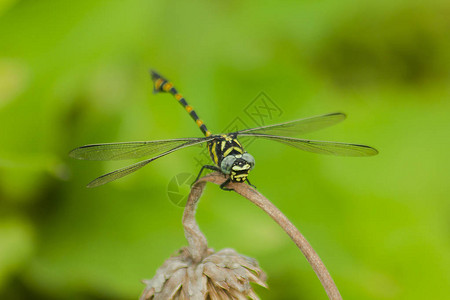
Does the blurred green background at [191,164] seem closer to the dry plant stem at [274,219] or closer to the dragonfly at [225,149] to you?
the dragonfly at [225,149]

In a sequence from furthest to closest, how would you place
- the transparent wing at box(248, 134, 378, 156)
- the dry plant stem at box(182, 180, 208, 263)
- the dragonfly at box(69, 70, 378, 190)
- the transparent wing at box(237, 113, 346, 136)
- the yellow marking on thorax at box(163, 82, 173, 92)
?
A: the yellow marking on thorax at box(163, 82, 173, 92) → the transparent wing at box(237, 113, 346, 136) → the transparent wing at box(248, 134, 378, 156) → the dragonfly at box(69, 70, 378, 190) → the dry plant stem at box(182, 180, 208, 263)

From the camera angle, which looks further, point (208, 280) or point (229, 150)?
point (229, 150)

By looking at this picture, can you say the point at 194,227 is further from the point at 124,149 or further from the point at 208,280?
the point at 124,149

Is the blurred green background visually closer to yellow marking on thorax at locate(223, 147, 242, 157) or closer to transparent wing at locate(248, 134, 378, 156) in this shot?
transparent wing at locate(248, 134, 378, 156)

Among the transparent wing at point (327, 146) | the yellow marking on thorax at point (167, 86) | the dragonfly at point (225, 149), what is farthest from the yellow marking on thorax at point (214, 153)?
the yellow marking on thorax at point (167, 86)

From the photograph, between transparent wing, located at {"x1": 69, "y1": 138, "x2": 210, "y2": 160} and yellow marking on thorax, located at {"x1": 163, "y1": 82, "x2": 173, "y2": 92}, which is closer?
transparent wing, located at {"x1": 69, "y1": 138, "x2": 210, "y2": 160}

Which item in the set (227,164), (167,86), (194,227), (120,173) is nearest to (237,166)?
(227,164)

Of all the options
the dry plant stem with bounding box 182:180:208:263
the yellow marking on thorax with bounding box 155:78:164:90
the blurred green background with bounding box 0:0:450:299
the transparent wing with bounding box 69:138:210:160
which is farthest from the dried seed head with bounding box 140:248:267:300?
the yellow marking on thorax with bounding box 155:78:164:90
